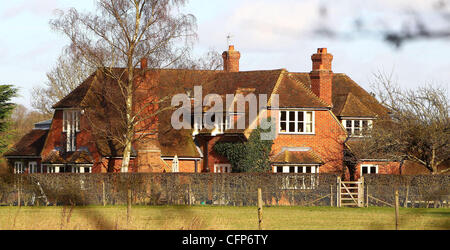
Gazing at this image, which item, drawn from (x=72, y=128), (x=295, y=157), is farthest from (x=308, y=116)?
(x=72, y=128)

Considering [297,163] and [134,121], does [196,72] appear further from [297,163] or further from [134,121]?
[297,163]

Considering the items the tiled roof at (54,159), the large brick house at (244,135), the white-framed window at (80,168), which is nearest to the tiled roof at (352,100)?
the large brick house at (244,135)

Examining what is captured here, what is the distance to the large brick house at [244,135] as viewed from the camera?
2074 inches

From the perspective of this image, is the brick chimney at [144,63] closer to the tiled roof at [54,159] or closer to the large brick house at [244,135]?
the large brick house at [244,135]

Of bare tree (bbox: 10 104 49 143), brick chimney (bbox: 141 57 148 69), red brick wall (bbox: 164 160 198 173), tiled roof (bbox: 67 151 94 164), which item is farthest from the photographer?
bare tree (bbox: 10 104 49 143)

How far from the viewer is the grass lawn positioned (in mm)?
25516

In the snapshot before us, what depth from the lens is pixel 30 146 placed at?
60.0m

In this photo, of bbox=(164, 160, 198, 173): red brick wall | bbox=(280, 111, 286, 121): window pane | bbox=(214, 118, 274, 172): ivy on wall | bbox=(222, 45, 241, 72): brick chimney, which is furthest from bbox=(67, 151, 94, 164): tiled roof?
bbox=(222, 45, 241, 72): brick chimney

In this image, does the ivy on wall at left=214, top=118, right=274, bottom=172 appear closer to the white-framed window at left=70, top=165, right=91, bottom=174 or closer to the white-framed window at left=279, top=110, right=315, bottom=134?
the white-framed window at left=279, top=110, right=315, bottom=134

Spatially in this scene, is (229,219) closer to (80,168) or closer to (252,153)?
(252,153)

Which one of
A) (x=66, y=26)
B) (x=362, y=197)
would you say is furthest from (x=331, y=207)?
(x=66, y=26)

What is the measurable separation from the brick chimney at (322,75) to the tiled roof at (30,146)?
2038 cm

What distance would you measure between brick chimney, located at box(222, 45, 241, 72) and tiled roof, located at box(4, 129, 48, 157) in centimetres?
1512
